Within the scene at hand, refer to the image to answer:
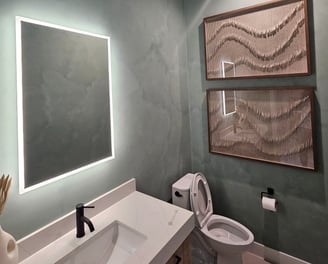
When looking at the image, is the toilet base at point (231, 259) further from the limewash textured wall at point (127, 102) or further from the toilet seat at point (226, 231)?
the limewash textured wall at point (127, 102)

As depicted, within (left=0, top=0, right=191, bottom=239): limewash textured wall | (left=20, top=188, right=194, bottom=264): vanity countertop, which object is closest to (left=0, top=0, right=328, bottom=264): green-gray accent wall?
(left=0, top=0, right=191, bottom=239): limewash textured wall

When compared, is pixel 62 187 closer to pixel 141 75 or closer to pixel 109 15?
pixel 141 75

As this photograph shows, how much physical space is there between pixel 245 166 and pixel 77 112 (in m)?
1.58

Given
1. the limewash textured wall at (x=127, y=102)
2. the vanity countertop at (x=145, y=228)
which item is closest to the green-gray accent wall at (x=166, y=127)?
the limewash textured wall at (x=127, y=102)

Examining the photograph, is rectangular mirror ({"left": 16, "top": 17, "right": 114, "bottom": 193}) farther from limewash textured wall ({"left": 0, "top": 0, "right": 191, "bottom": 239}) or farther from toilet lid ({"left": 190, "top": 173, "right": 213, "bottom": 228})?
toilet lid ({"left": 190, "top": 173, "right": 213, "bottom": 228})

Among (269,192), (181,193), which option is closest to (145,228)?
(181,193)

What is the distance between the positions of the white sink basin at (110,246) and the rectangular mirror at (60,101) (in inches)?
15.1

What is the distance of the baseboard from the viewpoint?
6.41 feet

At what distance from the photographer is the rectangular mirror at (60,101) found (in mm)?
1037

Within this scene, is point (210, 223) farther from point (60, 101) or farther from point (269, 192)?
point (60, 101)

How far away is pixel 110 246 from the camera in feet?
3.99

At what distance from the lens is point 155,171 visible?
6.21ft

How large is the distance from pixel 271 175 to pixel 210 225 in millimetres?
708

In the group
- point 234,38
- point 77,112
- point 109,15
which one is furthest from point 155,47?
point 77,112
